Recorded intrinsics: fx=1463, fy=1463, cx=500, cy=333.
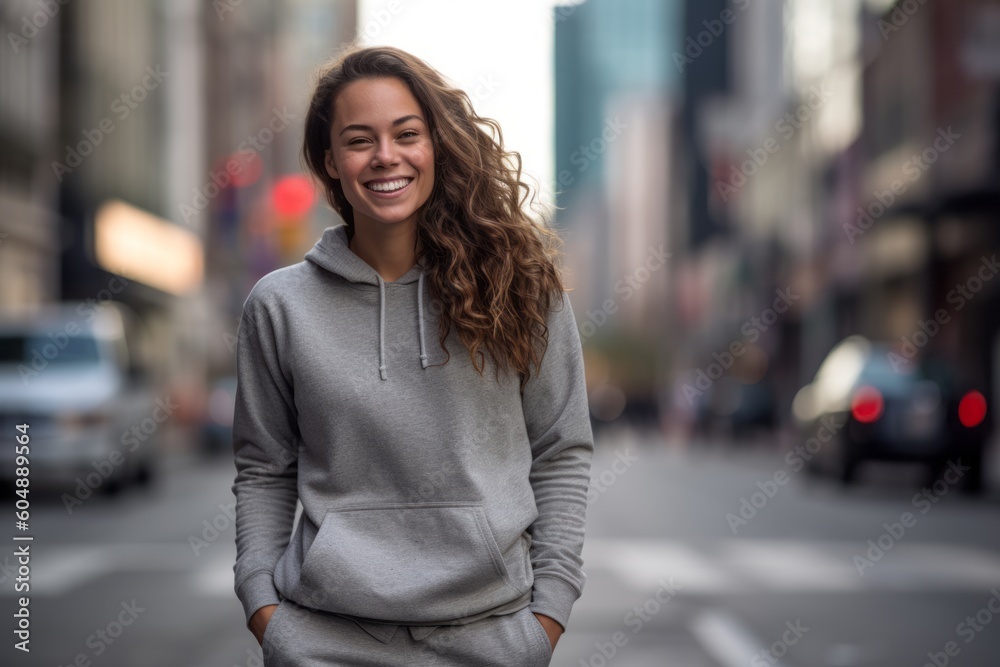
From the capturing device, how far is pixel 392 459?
241cm

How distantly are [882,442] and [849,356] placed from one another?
5.90 feet

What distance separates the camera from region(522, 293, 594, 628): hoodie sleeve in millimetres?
2549

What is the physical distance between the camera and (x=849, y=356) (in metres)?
17.5

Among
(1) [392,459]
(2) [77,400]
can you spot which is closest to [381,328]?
(1) [392,459]

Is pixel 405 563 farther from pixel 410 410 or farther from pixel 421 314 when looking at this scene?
pixel 421 314

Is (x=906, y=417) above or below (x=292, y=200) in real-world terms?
above

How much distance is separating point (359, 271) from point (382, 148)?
216mm

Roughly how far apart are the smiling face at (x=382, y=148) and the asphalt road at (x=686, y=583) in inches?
174

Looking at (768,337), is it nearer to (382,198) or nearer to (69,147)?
(69,147)

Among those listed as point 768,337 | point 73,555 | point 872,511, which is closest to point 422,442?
point 73,555

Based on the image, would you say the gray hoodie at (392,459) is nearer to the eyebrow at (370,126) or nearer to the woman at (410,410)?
the woman at (410,410)

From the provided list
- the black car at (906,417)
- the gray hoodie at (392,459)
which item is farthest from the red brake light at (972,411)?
the gray hoodie at (392,459)

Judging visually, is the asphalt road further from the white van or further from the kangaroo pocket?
the kangaroo pocket

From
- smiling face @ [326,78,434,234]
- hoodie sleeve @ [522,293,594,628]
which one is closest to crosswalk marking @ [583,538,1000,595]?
hoodie sleeve @ [522,293,594,628]
